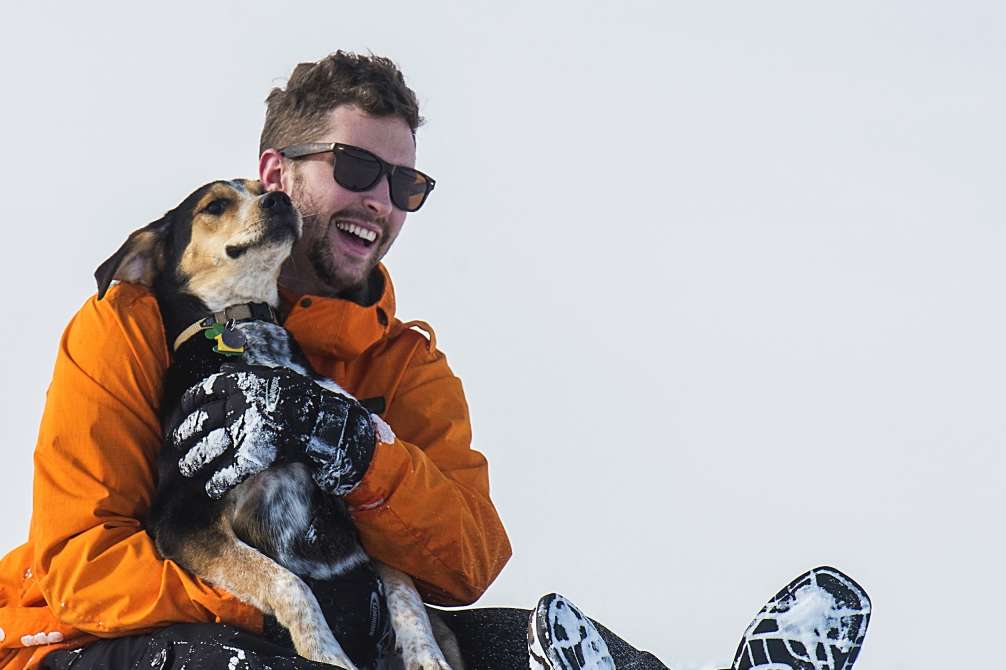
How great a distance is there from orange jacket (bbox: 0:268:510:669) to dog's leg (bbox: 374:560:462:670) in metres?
0.04

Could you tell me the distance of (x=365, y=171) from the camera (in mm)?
2924

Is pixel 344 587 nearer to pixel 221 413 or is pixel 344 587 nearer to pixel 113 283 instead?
pixel 221 413

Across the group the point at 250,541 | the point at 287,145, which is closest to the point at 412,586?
the point at 250,541

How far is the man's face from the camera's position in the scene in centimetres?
292

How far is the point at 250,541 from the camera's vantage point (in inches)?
95.9

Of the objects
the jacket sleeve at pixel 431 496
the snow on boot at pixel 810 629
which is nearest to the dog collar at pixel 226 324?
the jacket sleeve at pixel 431 496

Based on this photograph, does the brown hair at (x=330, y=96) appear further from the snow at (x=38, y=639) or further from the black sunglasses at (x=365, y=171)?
the snow at (x=38, y=639)

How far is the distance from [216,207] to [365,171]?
39 cm

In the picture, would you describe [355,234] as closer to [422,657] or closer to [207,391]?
[207,391]

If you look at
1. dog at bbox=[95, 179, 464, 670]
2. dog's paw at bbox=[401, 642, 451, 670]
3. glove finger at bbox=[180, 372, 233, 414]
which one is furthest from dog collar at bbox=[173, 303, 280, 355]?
dog's paw at bbox=[401, 642, 451, 670]

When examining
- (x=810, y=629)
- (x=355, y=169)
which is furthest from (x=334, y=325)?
(x=810, y=629)

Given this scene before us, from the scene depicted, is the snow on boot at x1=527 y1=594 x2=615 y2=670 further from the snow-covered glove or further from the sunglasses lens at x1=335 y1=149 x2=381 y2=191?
the sunglasses lens at x1=335 y1=149 x2=381 y2=191

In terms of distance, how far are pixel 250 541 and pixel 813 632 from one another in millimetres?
1182

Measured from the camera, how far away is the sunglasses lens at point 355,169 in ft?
9.52
